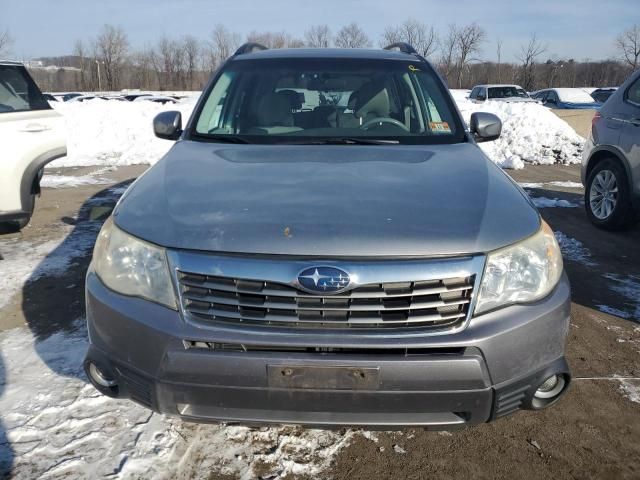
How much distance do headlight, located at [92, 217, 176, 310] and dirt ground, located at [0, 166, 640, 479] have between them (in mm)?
1075

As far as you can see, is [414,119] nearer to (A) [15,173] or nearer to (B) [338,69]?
(B) [338,69]

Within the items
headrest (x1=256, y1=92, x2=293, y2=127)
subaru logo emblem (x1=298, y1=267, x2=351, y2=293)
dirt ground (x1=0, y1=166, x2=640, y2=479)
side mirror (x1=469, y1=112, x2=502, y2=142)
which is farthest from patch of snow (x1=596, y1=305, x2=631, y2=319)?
subaru logo emblem (x1=298, y1=267, x2=351, y2=293)

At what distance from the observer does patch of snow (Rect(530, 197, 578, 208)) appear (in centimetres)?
708

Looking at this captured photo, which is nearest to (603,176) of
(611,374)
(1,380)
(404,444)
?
(611,374)

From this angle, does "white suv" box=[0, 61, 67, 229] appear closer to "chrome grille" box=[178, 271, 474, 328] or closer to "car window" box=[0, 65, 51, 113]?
"car window" box=[0, 65, 51, 113]

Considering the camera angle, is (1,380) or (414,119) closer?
(1,380)

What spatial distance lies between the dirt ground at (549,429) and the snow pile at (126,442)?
0.64ft

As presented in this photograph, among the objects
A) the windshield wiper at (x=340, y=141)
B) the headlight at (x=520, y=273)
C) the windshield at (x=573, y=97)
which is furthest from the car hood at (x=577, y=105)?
the headlight at (x=520, y=273)

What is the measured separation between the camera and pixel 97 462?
223 centimetres

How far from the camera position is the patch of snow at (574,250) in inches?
193

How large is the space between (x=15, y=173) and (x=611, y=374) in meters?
5.16

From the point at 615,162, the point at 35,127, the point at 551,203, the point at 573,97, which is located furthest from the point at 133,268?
the point at 573,97

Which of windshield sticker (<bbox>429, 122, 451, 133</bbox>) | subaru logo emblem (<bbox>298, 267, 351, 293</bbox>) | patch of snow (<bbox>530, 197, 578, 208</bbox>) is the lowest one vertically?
patch of snow (<bbox>530, 197, 578, 208</bbox>)

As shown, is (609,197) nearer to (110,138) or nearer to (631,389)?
(631,389)
